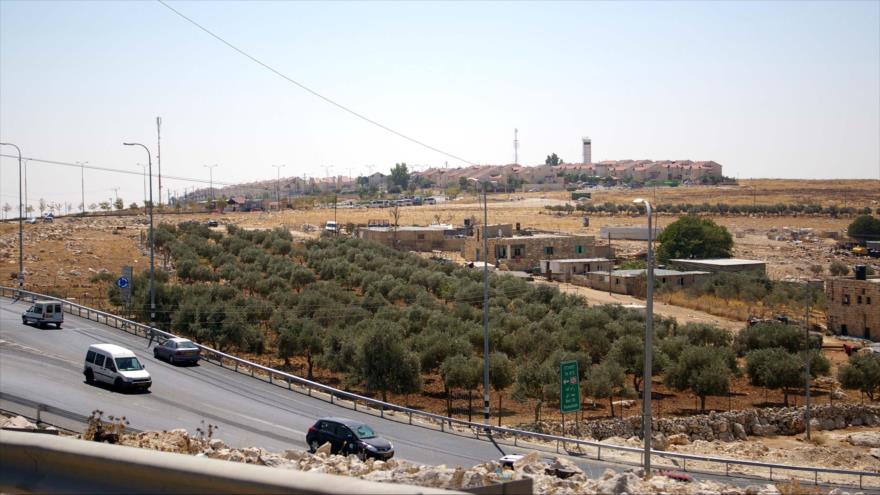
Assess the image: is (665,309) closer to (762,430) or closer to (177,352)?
(762,430)

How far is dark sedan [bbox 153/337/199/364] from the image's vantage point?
1069 inches

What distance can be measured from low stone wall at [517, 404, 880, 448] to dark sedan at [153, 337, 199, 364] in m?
11.2

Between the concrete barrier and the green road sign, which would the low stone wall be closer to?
the green road sign

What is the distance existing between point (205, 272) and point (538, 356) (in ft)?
74.2

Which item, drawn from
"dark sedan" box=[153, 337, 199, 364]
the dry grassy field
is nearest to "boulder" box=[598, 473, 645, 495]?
the dry grassy field

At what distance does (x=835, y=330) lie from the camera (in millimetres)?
48969

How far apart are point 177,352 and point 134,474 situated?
22301mm

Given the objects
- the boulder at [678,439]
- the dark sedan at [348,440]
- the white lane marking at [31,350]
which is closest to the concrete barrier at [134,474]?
the dark sedan at [348,440]

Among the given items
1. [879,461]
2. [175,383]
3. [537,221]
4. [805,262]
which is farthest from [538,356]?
[537,221]

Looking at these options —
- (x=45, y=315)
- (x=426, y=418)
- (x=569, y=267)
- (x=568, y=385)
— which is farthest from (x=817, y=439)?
(x=569, y=267)

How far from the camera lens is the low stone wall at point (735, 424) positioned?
27.6 metres

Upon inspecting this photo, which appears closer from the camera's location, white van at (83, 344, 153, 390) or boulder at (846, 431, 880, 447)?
white van at (83, 344, 153, 390)

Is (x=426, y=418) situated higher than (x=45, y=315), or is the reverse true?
(x=45, y=315)

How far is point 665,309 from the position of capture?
5278 centimetres
